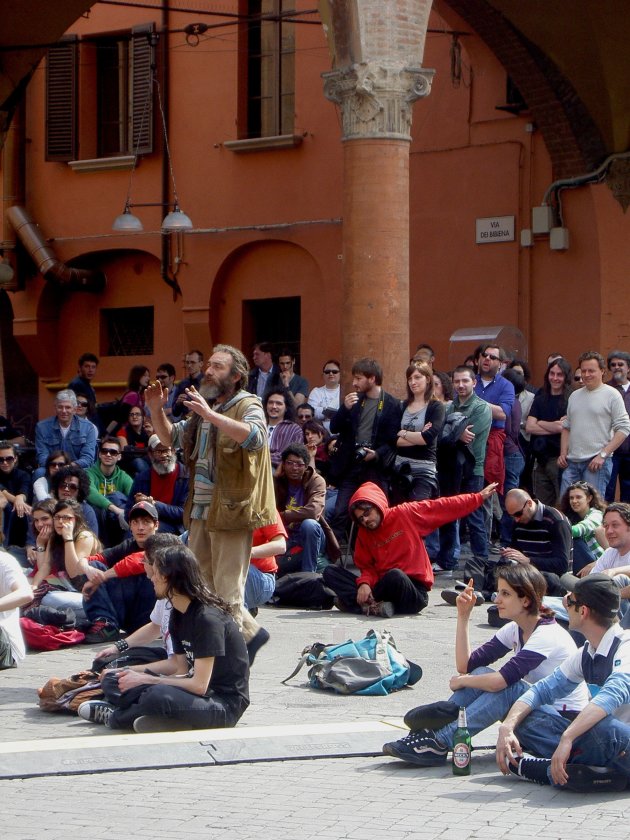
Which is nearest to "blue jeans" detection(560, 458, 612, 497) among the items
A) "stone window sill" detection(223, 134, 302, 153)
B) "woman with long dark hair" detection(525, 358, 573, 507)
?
"woman with long dark hair" detection(525, 358, 573, 507)

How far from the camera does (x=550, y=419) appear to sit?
14188 millimetres

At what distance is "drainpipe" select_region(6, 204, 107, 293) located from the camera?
23.0m

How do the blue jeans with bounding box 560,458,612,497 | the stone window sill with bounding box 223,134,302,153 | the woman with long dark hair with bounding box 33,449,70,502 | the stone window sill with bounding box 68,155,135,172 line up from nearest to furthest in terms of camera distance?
1. the blue jeans with bounding box 560,458,612,497
2. the woman with long dark hair with bounding box 33,449,70,502
3. the stone window sill with bounding box 223,134,302,153
4. the stone window sill with bounding box 68,155,135,172

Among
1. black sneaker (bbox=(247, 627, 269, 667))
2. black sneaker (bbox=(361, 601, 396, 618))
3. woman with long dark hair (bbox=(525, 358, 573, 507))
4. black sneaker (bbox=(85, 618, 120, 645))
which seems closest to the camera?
black sneaker (bbox=(247, 627, 269, 667))

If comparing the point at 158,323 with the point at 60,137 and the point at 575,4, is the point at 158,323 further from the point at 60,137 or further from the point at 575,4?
the point at 575,4

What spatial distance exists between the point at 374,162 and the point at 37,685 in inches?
278

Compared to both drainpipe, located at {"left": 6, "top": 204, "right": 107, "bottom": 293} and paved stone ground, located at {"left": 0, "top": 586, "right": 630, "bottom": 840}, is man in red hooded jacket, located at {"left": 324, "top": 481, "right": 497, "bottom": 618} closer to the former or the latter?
paved stone ground, located at {"left": 0, "top": 586, "right": 630, "bottom": 840}

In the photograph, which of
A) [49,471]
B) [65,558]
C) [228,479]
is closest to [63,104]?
[49,471]

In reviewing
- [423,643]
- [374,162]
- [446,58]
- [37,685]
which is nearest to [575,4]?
[446,58]

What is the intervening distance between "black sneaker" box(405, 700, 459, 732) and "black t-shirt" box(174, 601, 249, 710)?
3.15 feet

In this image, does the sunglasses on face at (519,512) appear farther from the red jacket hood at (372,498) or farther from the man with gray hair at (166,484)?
the man with gray hair at (166,484)

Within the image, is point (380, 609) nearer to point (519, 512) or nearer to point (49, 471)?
point (519, 512)

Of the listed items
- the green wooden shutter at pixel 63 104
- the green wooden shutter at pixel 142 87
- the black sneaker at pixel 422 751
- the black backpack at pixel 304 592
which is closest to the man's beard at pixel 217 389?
the black sneaker at pixel 422 751

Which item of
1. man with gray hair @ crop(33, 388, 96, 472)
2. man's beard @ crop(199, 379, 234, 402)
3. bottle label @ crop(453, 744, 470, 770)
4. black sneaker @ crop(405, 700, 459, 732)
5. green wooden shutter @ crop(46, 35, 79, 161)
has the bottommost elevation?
bottle label @ crop(453, 744, 470, 770)
